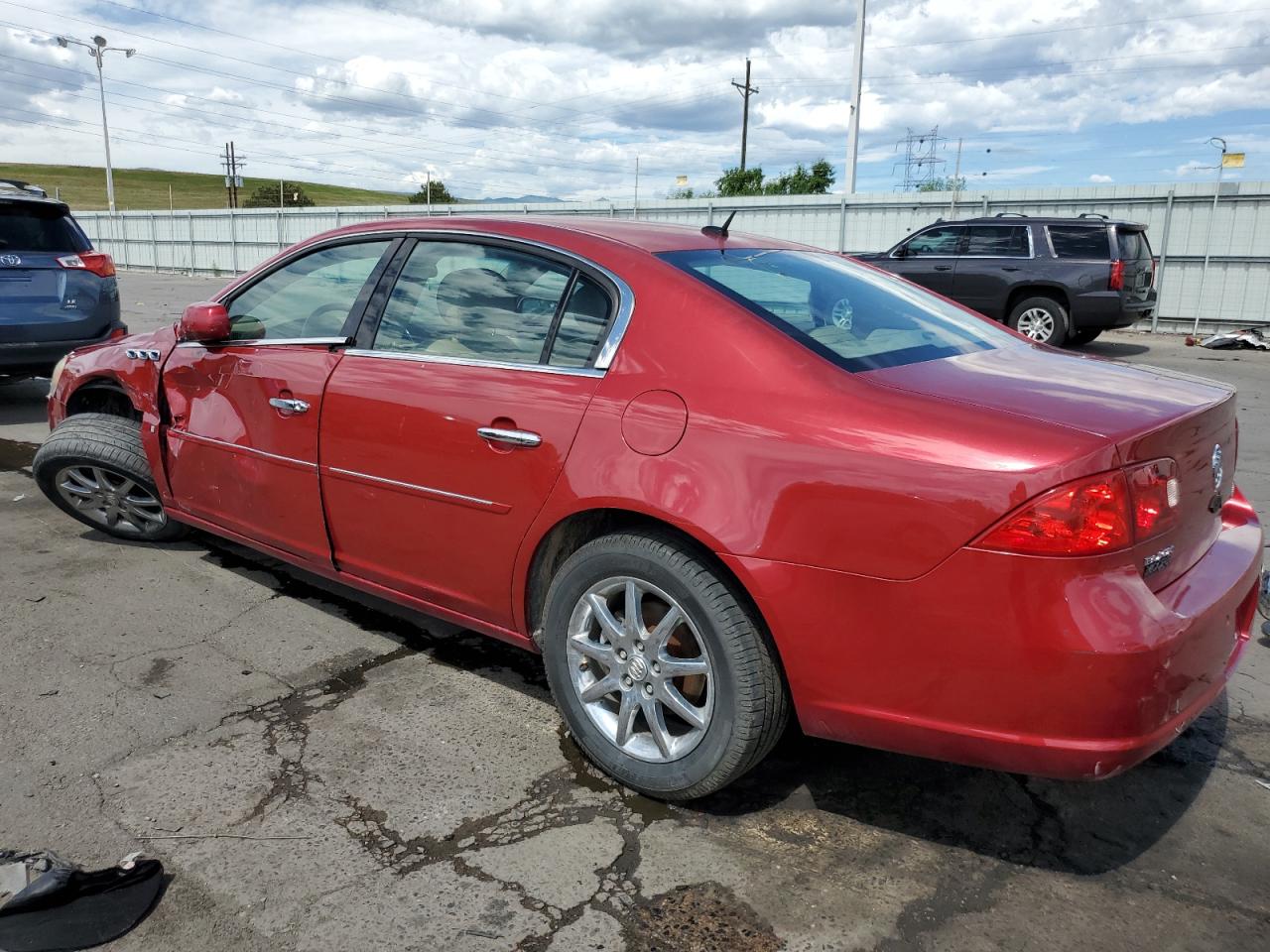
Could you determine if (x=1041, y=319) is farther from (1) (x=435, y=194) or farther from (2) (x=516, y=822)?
(1) (x=435, y=194)

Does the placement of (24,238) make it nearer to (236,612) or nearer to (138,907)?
(236,612)

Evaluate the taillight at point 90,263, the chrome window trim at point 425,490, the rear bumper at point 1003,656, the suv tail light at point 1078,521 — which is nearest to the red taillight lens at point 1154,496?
the suv tail light at point 1078,521

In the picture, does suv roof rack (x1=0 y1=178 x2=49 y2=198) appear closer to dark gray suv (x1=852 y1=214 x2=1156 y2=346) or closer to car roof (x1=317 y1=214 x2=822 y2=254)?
car roof (x1=317 y1=214 x2=822 y2=254)

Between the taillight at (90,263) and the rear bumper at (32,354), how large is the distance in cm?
61

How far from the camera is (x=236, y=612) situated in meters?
3.98

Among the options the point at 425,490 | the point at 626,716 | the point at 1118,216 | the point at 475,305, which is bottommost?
the point at 626,716

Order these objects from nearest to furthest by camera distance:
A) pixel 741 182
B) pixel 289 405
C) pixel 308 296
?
pixel 289 405, pixel 308 296, pixel 741 182

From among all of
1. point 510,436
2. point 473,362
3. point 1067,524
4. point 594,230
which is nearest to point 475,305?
point 473,362

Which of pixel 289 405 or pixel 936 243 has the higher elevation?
pixel 936 243

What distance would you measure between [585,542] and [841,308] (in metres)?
1.05

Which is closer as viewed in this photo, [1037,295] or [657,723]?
[657,723]

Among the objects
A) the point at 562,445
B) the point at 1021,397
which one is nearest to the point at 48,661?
the point at 562,445

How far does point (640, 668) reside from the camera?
8.54 ft

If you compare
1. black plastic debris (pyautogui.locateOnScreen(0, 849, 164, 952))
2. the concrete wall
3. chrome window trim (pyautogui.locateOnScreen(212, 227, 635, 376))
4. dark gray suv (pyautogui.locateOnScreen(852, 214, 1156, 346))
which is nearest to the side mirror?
chrome window trim (pyautogui.locateOnScreen(212, 227, 635, 376))
